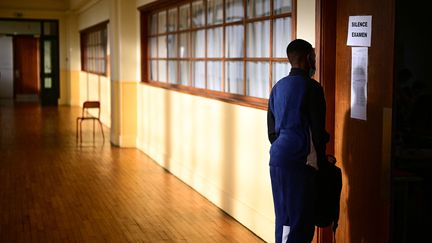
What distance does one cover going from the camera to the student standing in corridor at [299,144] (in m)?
3.79

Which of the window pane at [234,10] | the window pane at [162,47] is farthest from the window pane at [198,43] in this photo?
the window pane at [162,47]

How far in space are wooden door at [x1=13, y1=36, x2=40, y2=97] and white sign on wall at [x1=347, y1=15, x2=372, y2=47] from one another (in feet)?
67.3

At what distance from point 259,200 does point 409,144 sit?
1.98m

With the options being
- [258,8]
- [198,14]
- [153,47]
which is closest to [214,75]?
[198,14]

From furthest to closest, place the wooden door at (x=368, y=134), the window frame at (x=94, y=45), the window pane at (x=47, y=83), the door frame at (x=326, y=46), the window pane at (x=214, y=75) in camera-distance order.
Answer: the window pane at (x=47, y=83)
the window frame at (x=94, y=45)
the window pane at (x=214, y=75)
the door frame at (x=326, y=46)
the wooden door at (x=368, y=134)

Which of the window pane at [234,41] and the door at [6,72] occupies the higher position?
the window pane at [234,41]

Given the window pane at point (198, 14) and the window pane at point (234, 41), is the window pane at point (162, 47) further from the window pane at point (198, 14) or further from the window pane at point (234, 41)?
the window pane at point (234, 41)

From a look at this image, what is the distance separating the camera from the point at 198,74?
7773 millimetres

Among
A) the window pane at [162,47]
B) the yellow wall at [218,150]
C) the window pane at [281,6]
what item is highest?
the window pane at [281,6]

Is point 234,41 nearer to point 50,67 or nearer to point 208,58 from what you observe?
point 208,58

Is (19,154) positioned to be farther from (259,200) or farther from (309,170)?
(309,170)

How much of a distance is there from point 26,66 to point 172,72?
1582cm

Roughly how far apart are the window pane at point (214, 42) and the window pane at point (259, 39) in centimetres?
96

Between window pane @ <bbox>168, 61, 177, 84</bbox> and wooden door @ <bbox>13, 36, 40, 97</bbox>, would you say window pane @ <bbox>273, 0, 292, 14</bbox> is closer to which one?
window pane @ <bbox>168, 61, 177, 84</bbox>
